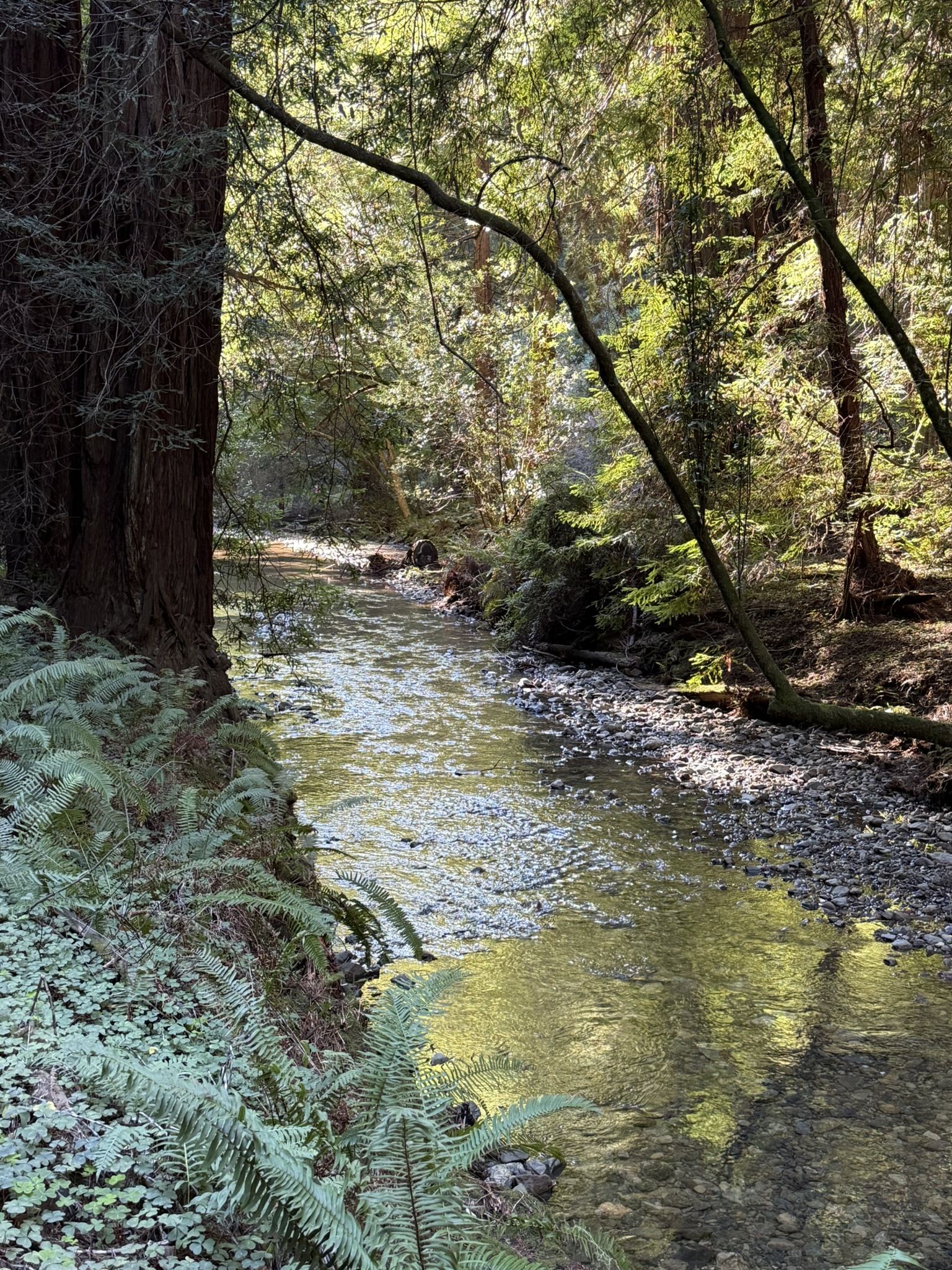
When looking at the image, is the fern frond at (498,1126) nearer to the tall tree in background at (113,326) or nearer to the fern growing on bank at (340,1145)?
the fern growing on bank at (340,1145)

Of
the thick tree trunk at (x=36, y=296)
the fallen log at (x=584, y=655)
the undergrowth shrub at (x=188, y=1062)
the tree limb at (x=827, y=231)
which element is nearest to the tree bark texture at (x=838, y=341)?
the tree limb at (x=827, y=231)

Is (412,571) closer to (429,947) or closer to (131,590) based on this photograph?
(131,590)

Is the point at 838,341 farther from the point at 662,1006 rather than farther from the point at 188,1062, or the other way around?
the point at 188,1062

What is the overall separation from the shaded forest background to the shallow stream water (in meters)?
2.10

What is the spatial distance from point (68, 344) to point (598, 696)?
22.1 ft

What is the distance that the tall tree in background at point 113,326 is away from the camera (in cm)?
538

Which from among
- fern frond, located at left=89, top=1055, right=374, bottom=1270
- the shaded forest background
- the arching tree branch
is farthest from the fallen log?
fern frond, located at left=89, top=1055, right=374, bottom=1270

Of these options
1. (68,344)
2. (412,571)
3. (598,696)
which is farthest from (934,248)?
(412,571)

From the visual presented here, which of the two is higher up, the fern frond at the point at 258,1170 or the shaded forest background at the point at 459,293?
the shaded forest background at the point at 459,293

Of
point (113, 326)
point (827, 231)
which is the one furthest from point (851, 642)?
point (113, 326)

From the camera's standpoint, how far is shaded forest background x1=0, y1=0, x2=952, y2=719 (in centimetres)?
549

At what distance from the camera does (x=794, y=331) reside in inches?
334

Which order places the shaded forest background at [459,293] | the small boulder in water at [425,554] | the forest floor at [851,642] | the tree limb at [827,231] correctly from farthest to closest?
the small boulder in water at [425,554], the forest floor at [851,642], the shaded forest background at [459,293], the tree limb at [827,231]

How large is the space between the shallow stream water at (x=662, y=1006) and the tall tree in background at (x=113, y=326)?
82.7 inches
